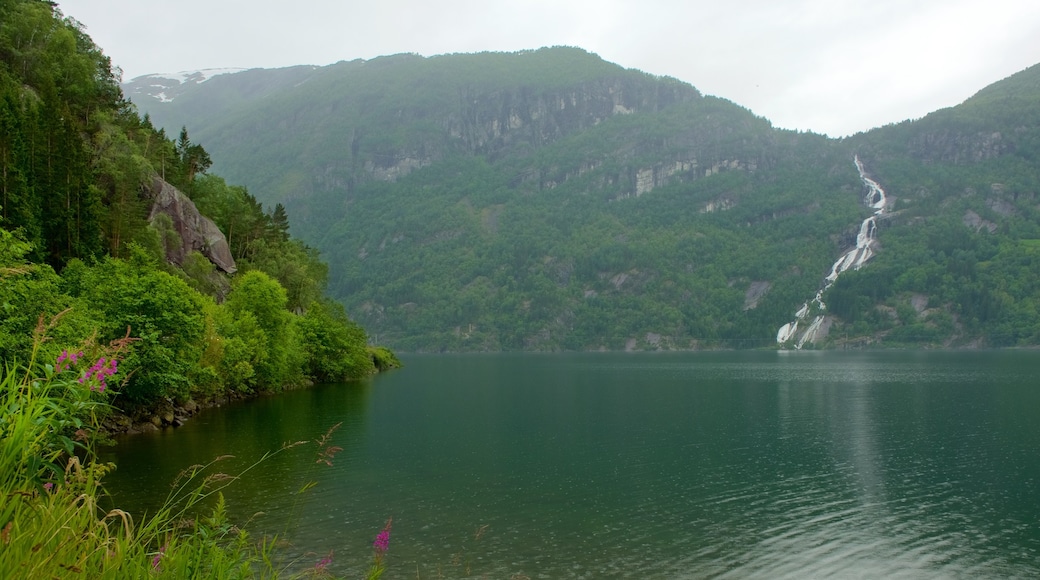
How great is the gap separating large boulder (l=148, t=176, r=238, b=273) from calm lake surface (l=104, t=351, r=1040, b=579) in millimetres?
16407

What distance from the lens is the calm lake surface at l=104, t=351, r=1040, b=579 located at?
22.7 m

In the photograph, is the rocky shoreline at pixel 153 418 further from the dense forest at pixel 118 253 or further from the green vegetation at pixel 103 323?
the green vegetation at pixel 103 323

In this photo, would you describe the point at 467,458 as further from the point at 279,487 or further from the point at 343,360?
the point at 343,360

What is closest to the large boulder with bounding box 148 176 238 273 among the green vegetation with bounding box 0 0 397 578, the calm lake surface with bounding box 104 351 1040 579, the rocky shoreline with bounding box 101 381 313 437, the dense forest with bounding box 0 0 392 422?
the dense forest with bounding box 0 0 392 422

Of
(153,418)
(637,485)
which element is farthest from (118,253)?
(637,485)

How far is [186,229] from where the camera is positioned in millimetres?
70062

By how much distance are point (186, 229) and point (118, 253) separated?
54.2 ft

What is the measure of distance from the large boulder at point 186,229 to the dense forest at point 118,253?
A: 0.52 meters

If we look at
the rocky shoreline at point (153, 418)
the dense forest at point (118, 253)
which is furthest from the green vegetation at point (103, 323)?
the rocky shoreline at point (153, 418)

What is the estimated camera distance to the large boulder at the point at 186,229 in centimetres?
6619

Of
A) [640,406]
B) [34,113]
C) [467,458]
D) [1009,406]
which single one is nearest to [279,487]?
[467,458]

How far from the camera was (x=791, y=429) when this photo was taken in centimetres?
5116

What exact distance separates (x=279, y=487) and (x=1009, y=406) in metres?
59.6

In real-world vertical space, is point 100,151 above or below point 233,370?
above
